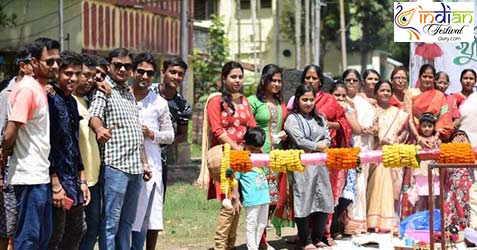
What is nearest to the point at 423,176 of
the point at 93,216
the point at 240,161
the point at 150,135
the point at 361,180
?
the point at 361,180

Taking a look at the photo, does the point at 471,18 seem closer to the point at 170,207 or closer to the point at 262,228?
the point at 262,228

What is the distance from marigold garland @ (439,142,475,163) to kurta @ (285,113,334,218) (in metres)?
1.46

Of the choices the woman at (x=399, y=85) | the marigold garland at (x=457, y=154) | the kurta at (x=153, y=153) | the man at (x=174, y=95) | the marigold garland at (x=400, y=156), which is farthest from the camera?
the woman at (x=399, y=85)

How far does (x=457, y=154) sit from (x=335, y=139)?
205cm

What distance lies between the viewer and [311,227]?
27.3 feet

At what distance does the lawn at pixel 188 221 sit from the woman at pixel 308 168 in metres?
1.07

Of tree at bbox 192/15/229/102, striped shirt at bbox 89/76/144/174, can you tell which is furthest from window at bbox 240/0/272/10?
striped shirt at bbox 89/76/144/174

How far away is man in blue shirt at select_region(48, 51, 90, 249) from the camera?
5418mm

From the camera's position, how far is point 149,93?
22.0 ft

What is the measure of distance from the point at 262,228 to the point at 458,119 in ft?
9.09

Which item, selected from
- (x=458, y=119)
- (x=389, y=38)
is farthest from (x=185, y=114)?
(x=389, y=38)

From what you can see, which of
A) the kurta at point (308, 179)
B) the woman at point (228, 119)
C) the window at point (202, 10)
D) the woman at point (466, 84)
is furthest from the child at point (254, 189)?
the window at point (202, 10)

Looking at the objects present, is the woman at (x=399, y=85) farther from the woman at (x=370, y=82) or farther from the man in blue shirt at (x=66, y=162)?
the man in blue shirt at (x=66, y=162)

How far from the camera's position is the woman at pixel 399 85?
9250 millimetres
